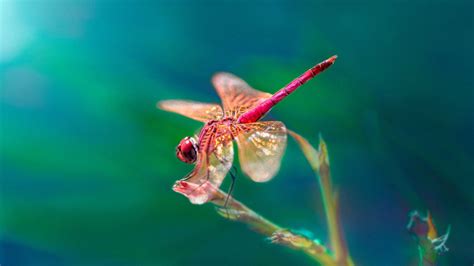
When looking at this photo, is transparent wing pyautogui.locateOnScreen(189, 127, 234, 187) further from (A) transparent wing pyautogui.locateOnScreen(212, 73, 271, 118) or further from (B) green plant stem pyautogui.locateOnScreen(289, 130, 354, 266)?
(B) green plant stem pyautogui.locateOnScreen(289, 130, 354, 266)

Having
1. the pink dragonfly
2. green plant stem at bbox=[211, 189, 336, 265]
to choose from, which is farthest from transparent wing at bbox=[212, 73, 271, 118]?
green plant stem at bbox=[211, 189, 336, 265]

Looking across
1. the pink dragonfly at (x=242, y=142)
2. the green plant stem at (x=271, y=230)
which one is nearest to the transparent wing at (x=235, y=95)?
the pink dragonfly at (x=242, y=142)

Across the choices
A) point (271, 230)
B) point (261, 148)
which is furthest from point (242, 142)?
point (271, 230)

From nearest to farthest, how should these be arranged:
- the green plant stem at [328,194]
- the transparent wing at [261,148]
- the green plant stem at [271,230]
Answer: the transparent wing at [261,148]
the green plant stem at [271,230]
the green plant stem at [328,194]

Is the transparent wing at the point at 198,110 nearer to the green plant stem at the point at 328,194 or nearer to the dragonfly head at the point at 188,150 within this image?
the dragonfly head at the point at 188,150

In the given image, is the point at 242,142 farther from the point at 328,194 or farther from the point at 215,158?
the point at 328,194

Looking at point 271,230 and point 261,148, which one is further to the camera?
point 271,230
